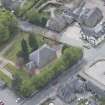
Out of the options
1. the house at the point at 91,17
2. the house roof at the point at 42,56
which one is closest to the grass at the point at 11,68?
the house roof at the point at 42,56

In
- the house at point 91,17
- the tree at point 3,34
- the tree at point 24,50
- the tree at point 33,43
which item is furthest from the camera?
the house at point 91,17

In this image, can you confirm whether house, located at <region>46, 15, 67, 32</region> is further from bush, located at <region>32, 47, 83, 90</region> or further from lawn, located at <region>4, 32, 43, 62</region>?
bush, located at <region>32, 47, 83, 90</region>

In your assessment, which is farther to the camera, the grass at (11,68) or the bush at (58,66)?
the grass at (11,68)

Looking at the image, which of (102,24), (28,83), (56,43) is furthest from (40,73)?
(102,24)

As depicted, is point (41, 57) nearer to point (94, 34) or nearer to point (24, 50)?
point (24, 50)

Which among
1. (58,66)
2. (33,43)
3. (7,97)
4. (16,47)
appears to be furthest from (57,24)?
(7,97)

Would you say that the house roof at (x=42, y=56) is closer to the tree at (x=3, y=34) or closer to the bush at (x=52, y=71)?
the bush at (x=52, y=71)

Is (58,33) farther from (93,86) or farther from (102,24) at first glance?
(93,86)

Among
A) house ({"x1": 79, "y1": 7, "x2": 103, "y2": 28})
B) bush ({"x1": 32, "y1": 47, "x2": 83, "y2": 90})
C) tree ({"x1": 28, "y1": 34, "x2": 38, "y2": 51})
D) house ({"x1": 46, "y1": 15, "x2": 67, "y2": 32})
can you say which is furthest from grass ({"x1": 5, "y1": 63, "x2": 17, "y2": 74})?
house ({"x1": 79, "y1": 7, "x2": 103, "y2": 28})
